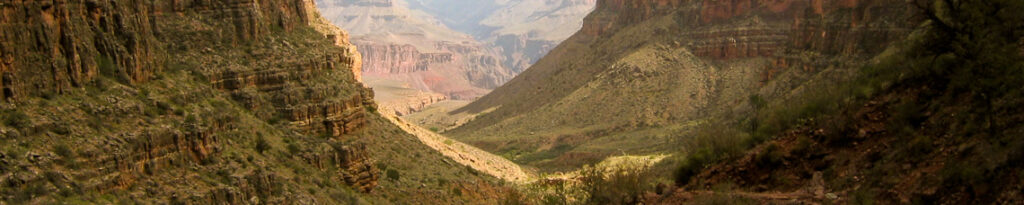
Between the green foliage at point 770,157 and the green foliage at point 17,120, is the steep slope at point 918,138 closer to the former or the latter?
the green foliage at point 770,157

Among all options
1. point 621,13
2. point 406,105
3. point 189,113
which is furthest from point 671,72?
point 406,105

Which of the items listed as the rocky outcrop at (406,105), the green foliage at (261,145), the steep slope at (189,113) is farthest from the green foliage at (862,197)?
the rocky outcrop at (406,105)

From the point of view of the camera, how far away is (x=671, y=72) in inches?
3932

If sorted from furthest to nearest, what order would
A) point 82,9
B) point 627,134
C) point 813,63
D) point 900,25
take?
point 627,134
point 813,63
point 900,25
point 82,9

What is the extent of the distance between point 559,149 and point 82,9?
5972cm

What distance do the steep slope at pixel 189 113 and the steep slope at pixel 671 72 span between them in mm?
24100

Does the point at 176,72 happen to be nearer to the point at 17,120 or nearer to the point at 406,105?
the point at 17,120

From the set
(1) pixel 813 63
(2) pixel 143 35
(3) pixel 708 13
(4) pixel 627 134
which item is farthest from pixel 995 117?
(3) pixel 708 13

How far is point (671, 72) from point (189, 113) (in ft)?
242

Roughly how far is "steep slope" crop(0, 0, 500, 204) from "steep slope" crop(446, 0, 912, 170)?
79.1ft

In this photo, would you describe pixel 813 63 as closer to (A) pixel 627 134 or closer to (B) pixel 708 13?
(A) pixel 627 134

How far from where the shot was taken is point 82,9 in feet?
97.9

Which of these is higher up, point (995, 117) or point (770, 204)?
point (995, 117)

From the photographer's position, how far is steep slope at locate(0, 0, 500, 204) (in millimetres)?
24406
